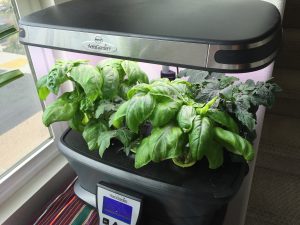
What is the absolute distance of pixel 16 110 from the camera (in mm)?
969

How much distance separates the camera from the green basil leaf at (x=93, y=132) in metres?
0.70

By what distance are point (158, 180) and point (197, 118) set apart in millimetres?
167

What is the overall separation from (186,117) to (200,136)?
0.15 ft

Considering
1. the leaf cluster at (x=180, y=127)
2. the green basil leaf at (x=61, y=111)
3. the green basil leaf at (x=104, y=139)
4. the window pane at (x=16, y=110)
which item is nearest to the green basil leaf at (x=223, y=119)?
the leaf cluster at (x=180, y=127)

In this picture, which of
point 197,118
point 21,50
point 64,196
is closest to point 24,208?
point 64,196

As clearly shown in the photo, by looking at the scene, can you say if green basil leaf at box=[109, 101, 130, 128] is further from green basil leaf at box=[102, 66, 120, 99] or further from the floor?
the floor

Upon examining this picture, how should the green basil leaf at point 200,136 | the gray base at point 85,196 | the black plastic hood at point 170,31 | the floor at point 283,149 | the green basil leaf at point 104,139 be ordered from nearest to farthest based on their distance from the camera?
the black plastic hood at point 170,31
the green basil leaf at point 200,136
the green basil leaf at point 104,139
the gray base at point 85,196
the floor at point 283,149

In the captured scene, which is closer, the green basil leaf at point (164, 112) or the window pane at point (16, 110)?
the green basil leaf at point (164, 112)

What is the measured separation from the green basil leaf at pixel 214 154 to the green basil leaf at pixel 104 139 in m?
0.22

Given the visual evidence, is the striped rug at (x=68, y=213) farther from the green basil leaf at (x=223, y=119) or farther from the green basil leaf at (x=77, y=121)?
the green basil leaf at (x=223, y=119)

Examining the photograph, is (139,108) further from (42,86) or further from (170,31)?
(42,86)

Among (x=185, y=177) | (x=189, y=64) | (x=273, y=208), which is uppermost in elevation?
(x=189, y=64)

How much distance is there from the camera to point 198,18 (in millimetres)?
525

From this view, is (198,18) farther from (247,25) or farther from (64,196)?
(64,196)
